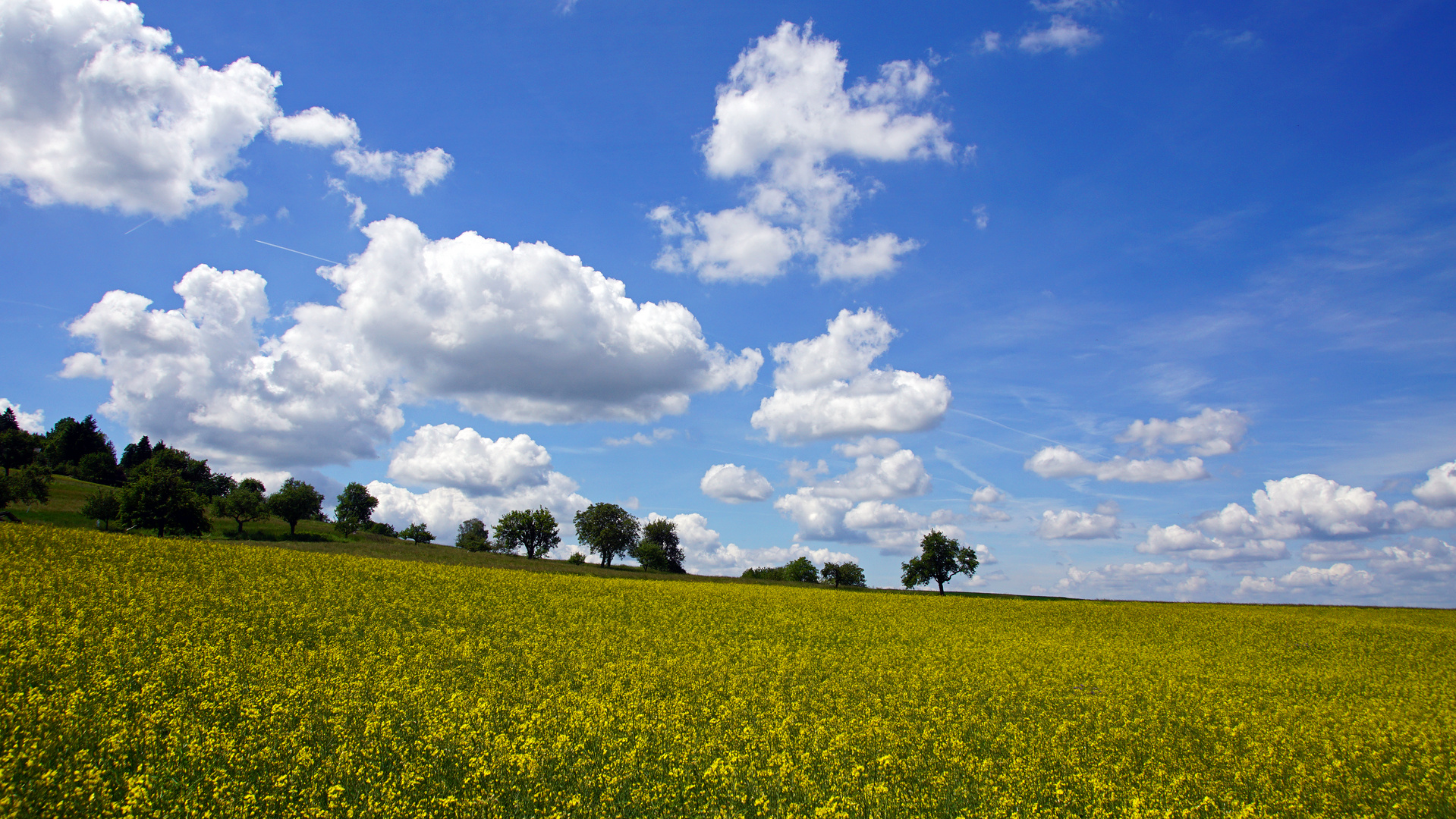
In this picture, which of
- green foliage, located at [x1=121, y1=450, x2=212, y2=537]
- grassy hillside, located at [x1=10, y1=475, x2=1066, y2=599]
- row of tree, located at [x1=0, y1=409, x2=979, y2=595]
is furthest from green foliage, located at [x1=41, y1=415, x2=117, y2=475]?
green foliage, located at [x1=121, y1=450, x2=212, y2=537]

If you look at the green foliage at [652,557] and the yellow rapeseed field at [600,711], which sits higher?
the yellow rapeseed field at [600,711]

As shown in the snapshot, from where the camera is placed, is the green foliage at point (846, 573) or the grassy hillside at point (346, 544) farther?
the green foliage at point (846, 573)

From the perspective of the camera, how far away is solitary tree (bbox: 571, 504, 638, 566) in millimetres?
100188


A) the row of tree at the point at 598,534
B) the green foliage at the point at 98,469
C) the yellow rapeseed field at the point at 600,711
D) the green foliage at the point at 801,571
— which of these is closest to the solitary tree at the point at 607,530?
the row of tree at the point at 598,534

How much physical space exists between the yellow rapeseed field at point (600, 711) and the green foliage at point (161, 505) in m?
39.8

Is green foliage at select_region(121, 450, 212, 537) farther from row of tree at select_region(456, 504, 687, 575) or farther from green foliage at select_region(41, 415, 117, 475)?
green foliage at select_region(41, 415, 117, 475)

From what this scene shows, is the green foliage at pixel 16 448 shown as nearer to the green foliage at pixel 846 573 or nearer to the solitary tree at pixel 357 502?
the solitary tree at pixel 357 502

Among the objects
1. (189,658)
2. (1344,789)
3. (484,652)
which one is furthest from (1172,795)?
(189,658)

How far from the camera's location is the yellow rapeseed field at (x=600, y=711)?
9.78 meters

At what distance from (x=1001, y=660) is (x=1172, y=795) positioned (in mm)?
12627

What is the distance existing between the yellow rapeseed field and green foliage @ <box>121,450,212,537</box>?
3984 centimetres

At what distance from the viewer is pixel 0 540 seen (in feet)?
80.4

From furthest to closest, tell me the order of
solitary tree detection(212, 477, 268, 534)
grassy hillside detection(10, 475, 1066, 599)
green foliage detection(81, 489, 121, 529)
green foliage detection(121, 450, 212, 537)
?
solitary tree detection(212, 477, 268, 534) < green foliage detection(81, 489, 121, 529) < green foliage detection(121, 450, 212, 537) < grassy hillside detection(10, 475, 1066, 599)

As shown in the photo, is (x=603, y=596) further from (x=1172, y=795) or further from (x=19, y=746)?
(x=1172, y=795)
